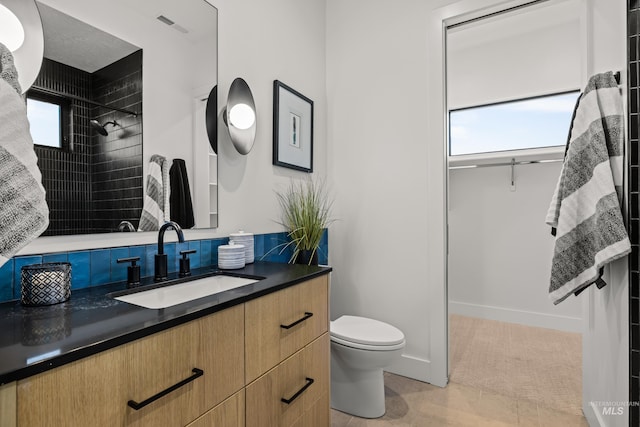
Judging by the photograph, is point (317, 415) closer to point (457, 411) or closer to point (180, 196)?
point (457, 411)

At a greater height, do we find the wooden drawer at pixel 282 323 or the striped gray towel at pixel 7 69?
the striped gray towel at pixel 7 69

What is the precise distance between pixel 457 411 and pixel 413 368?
0.40 m

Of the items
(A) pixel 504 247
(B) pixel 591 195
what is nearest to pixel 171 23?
(B) pixel 591 195

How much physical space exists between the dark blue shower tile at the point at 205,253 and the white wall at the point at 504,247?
104 inches

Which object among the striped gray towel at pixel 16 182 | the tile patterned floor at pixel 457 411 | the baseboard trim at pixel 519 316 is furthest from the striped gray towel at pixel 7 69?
the baseboard trim at pixel 519 316

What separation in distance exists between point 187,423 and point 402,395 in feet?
5.13

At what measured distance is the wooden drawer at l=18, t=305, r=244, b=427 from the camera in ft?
1.86

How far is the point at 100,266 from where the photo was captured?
3.63 ft

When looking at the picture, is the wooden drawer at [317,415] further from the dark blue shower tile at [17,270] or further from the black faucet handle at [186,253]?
the dark blue shower tile at [17,270]

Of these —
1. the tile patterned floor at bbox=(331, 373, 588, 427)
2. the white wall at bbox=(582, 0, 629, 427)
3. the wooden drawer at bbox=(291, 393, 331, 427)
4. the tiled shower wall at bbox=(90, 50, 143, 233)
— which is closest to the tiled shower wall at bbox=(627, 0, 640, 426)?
the white wall at bbox=(582, 0, 629, 427)

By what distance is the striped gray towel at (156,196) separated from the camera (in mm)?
1274

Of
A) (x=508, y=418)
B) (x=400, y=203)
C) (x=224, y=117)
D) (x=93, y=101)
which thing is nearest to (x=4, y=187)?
(x=93, y=101)

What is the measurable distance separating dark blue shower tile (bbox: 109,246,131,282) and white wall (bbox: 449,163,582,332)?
302 cm

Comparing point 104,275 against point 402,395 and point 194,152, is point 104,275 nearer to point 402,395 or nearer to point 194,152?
point 194,152
